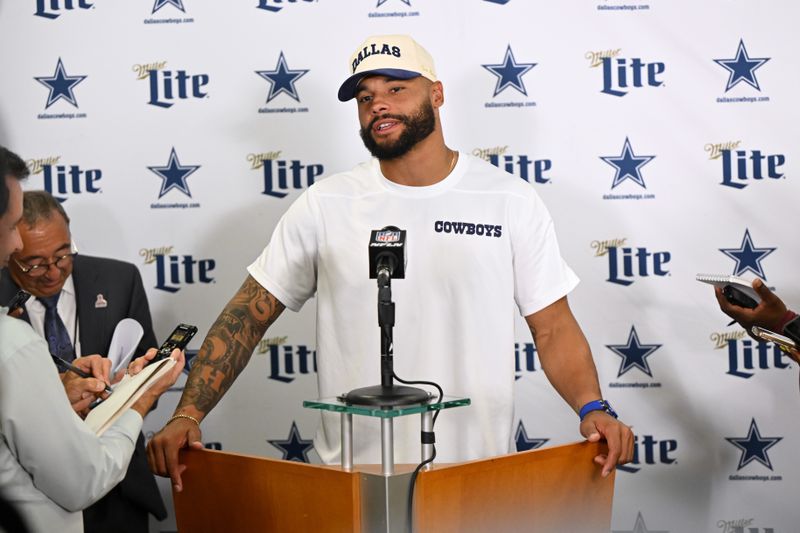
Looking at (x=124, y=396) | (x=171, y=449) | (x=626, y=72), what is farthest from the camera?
(x=626, y=72)

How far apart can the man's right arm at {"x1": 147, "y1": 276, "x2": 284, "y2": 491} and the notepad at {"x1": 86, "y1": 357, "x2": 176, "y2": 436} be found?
0.15 m

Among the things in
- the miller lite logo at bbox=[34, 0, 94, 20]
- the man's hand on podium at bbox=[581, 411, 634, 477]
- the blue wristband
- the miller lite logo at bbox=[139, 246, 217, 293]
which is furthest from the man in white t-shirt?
the miller lite logo at bbox=[34, 0, 94, 20]

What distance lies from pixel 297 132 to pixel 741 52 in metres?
1.63

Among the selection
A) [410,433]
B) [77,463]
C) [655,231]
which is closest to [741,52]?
[655,231]

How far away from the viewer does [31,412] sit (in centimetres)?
159

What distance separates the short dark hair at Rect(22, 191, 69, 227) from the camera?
9.44ft

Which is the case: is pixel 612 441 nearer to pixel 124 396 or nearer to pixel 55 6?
pixel 124 396

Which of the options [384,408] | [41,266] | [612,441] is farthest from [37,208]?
[612,441]

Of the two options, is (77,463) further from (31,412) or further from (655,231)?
(655,231)

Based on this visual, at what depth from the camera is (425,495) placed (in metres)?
1.64

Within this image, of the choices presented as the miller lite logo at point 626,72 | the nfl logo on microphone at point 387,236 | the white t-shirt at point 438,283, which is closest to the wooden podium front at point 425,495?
the nfl logo on microphone at point 387,236

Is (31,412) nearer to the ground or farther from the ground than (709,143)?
nearer to the ground

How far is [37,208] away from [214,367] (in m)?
0.94

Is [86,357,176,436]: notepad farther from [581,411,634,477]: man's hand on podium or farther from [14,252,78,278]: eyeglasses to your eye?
[14,252,78,278]: eyeglasses
